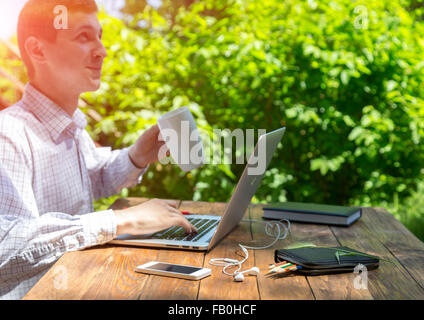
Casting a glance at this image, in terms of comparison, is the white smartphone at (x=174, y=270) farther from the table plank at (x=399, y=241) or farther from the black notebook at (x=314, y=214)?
the black notebook at (x=314, y=214)

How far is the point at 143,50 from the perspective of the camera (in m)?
3.08

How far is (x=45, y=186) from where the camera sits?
4.96ft

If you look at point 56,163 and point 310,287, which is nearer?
point 310,287

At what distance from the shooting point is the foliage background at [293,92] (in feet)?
9.34

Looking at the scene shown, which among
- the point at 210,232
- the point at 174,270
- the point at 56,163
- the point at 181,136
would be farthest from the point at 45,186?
the point at 174,270

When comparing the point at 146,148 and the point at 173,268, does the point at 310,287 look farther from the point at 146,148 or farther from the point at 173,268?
the point at 146,148

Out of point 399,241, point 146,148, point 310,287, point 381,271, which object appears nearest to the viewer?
point 310,287

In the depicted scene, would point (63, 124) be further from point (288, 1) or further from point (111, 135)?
point (288, 1)

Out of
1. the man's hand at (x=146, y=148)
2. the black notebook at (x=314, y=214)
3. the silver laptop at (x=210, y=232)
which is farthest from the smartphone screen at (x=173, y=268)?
the man's hand at (x=146, y=148)

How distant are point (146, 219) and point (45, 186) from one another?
446 millimetres

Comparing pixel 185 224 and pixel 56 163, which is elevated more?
pixel 56 163

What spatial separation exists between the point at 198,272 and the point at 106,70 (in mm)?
2318

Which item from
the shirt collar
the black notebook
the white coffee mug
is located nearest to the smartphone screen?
the white coffee mug

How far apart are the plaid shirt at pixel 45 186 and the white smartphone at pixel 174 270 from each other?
0.68 ft
